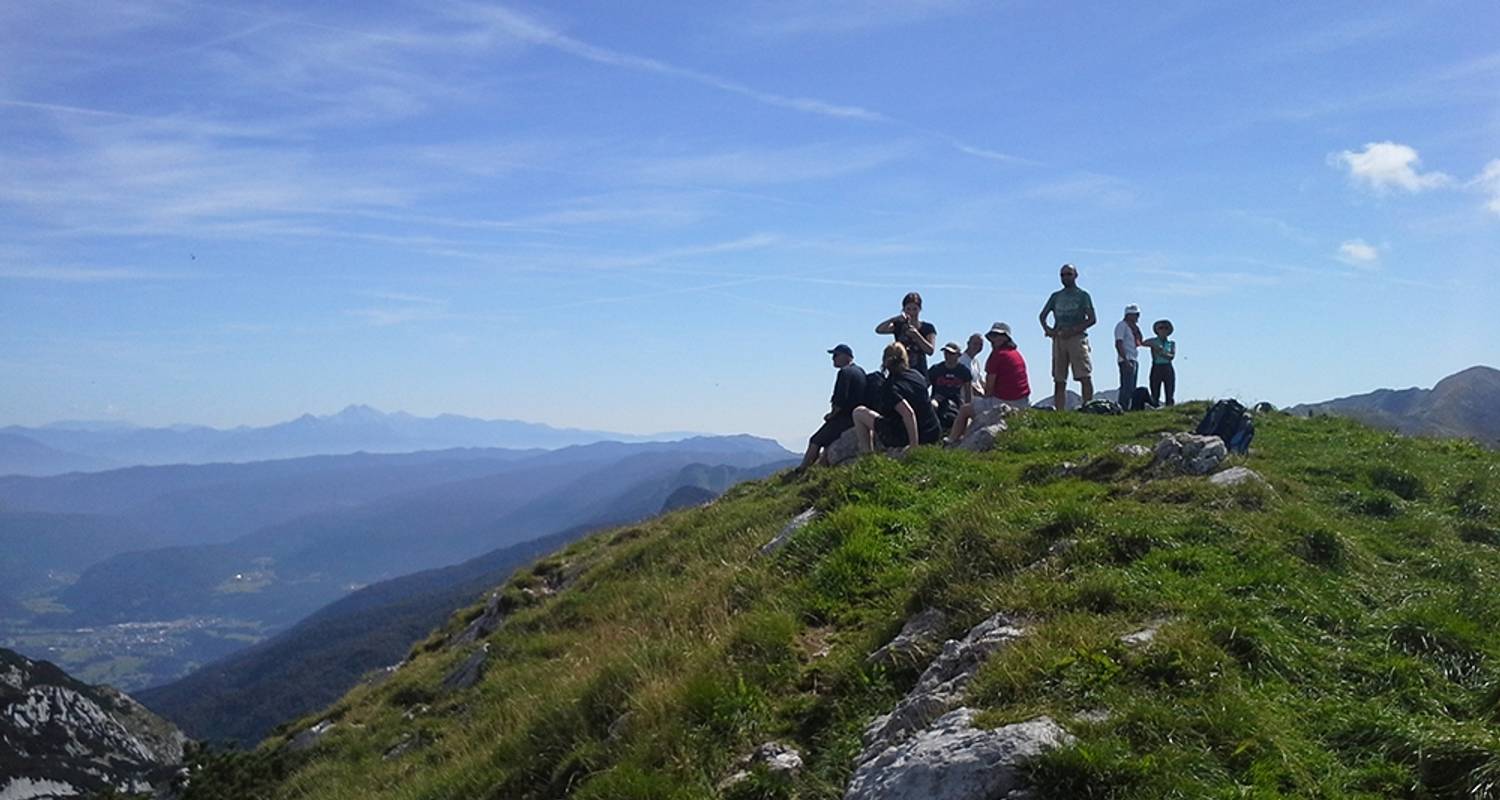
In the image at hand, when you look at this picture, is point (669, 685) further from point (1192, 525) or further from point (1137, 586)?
point (1192, 525)

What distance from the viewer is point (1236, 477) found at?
36.4 ft

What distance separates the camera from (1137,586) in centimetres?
809

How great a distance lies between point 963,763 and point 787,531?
21.9 feet

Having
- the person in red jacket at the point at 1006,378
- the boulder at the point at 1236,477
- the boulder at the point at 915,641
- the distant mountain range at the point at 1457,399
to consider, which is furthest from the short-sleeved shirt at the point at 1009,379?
the distant mountain range at the point at 1457,399

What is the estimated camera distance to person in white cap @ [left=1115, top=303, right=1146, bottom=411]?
23.2 meters

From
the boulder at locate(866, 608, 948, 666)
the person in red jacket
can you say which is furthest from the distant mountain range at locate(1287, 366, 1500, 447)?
the boulder at locate(866, 608, 948, 666)

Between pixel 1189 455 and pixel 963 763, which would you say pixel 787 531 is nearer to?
pixel 1189 455

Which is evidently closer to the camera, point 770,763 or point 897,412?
point 770,763

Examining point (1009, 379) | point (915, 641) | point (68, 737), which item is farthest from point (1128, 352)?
point (68, 737)

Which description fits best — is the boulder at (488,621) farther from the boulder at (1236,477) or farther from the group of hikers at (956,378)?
the boulder at (1236,477)

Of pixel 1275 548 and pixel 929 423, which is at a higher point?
pixel 929 423

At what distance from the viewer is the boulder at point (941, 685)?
679cm

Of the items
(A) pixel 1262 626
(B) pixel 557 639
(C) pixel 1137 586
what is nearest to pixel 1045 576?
(C) pixel 1137 586

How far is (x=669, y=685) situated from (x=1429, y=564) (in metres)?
6.98
